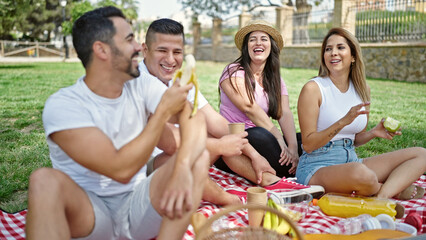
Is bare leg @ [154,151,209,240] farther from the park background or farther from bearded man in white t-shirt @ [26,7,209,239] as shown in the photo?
the park background

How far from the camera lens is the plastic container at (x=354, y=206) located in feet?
9.51

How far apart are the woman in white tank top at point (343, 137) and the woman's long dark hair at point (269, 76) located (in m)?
0.63

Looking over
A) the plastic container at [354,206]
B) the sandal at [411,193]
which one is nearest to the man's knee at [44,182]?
the plastic container at [354,206]

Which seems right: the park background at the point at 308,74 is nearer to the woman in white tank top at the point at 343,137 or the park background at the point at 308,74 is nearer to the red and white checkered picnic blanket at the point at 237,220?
the red and white checkered picnic blanket at the point at 237,220

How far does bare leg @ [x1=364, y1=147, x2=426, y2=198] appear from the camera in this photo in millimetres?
3256

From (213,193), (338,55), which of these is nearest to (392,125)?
(338,55)

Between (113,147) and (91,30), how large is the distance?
0.63 meters

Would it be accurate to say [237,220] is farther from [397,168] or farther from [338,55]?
[338,55]

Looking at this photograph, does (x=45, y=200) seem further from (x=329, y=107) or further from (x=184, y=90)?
(x=329, y=107)

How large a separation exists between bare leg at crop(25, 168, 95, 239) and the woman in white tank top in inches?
78.3

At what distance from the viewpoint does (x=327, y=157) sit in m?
3.46

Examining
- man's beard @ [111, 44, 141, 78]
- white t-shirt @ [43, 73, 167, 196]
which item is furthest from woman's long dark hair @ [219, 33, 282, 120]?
man's beard @ [111, 44, 141, 78]

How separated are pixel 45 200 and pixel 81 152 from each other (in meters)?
0.27

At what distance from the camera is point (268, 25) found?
4.21 m
